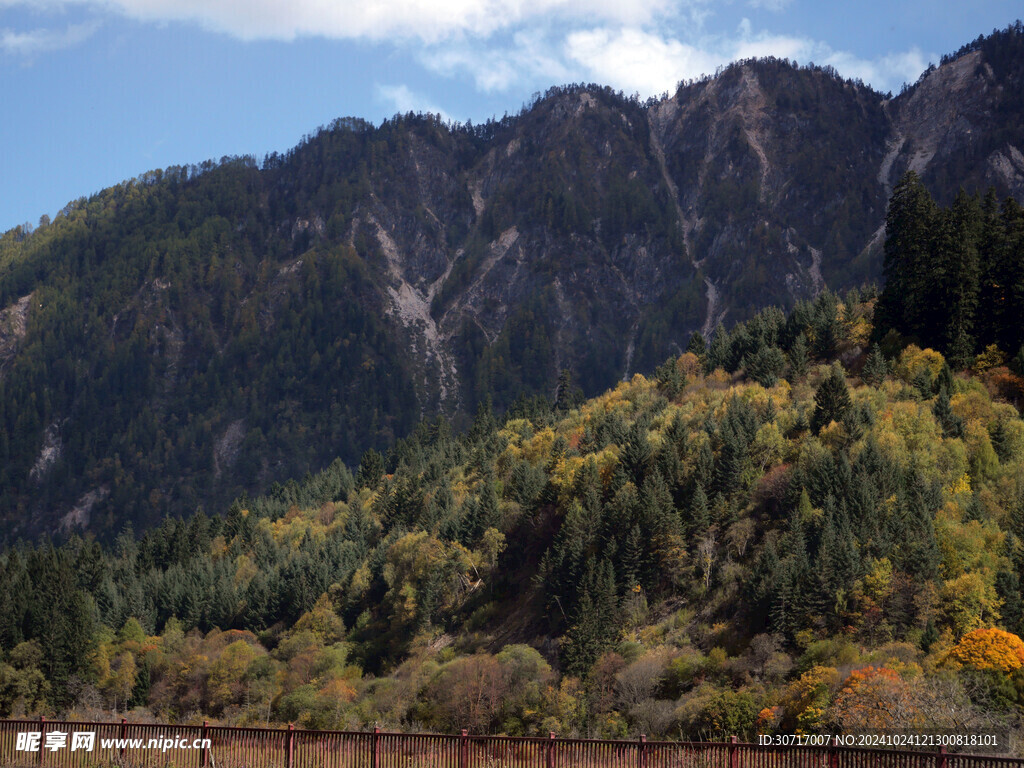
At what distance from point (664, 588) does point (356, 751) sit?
239ft

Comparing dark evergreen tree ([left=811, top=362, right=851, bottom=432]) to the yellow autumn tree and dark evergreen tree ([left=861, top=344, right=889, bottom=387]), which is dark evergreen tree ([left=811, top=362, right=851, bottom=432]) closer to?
dark evergreen tree ([left=861, top=344, right=889, bottom=387])

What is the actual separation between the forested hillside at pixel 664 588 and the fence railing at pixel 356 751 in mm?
15285

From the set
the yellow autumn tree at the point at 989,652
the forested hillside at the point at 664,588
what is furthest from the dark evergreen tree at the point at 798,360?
the yellow autumn tree at the point at 989,652

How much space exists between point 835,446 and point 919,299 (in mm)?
27010

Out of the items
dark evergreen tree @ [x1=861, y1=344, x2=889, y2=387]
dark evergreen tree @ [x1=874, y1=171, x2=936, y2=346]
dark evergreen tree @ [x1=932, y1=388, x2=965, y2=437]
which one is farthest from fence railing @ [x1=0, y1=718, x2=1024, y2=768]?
dark evergreen tree @ [x1=874, y1=171, x2=936, y2=346]

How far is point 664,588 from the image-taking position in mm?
106812

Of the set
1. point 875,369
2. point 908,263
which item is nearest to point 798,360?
point 875,369

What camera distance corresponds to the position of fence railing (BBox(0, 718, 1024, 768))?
35031 millimetres

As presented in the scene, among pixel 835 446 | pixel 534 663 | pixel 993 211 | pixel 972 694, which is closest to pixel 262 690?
pixel 534 663

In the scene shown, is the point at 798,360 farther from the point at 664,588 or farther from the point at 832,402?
the point at 664,588

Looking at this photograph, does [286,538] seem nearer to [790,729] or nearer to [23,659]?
[23,659]

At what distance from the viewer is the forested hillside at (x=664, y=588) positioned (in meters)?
82.8

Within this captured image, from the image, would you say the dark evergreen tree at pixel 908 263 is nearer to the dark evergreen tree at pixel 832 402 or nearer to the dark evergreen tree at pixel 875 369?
the dark evergreen tree at pixel 875 369

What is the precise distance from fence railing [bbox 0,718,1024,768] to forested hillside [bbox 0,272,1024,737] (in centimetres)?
1529
